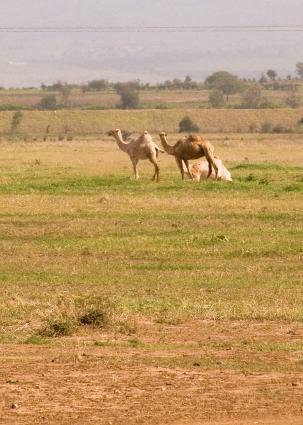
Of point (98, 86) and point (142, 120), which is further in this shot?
point (98, 86)

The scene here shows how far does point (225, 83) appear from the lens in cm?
16750

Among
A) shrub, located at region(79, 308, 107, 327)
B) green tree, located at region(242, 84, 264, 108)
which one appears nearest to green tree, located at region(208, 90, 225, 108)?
green tree, located at region(242, 84, 264, 108)

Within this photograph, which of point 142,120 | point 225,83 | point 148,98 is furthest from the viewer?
point 225,83

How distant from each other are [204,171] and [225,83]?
13551 cm

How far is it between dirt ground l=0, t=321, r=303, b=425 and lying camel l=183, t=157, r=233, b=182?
19881mm

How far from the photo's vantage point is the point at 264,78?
594 ft

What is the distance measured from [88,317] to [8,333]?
81 cm

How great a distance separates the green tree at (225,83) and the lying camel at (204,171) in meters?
130

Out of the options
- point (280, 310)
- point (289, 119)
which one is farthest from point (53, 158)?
point (289, 119)

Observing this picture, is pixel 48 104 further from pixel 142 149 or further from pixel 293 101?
pixel 142 149

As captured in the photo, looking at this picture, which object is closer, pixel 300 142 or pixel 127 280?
pixel 127 280

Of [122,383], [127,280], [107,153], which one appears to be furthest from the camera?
[107,153]

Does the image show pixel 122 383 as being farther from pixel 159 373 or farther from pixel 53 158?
pixel 53 158

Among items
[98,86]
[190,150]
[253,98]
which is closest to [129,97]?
[253,98]
